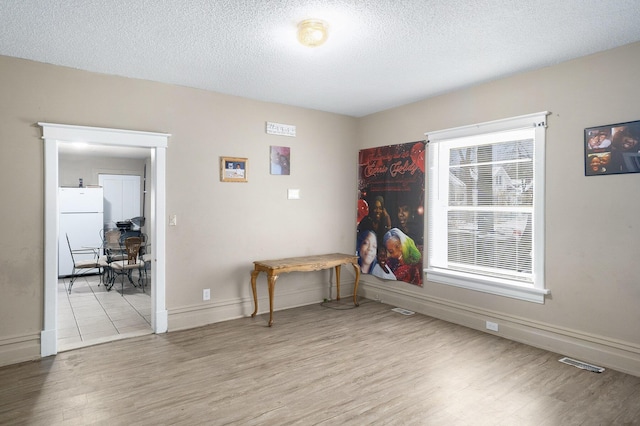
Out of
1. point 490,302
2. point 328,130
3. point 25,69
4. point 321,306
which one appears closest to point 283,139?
point 328,130

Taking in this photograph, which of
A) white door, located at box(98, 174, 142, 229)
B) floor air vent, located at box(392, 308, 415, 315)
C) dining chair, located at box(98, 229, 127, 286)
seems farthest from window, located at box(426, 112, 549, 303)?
white door, located at box(98, 174, 142, 229)

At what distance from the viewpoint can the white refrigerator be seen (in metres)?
7.20

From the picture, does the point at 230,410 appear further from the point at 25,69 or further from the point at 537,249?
the point at 25,69

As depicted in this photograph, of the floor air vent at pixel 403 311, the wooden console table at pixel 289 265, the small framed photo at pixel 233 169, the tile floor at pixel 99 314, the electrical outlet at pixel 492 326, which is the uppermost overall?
the small framed photo at pixel 233 169

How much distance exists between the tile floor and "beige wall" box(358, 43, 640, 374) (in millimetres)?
3873

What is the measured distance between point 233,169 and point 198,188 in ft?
1.57

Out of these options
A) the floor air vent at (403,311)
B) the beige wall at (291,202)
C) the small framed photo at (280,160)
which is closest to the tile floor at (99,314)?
the beige wall at (291,202)

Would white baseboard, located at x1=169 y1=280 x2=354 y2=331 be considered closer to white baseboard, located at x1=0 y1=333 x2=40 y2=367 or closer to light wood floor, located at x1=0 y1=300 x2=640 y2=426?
light wood floor, located at x1=0 y1=300 x2=640 y2=426

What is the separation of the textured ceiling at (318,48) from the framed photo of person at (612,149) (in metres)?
0.68

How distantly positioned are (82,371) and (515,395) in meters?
3.34

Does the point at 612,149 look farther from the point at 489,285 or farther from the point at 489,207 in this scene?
the point at 489,285

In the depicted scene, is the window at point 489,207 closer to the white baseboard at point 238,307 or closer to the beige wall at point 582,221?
the beige wall at point 582,221

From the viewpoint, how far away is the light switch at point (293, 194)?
4980mm

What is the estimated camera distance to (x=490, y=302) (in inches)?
157
